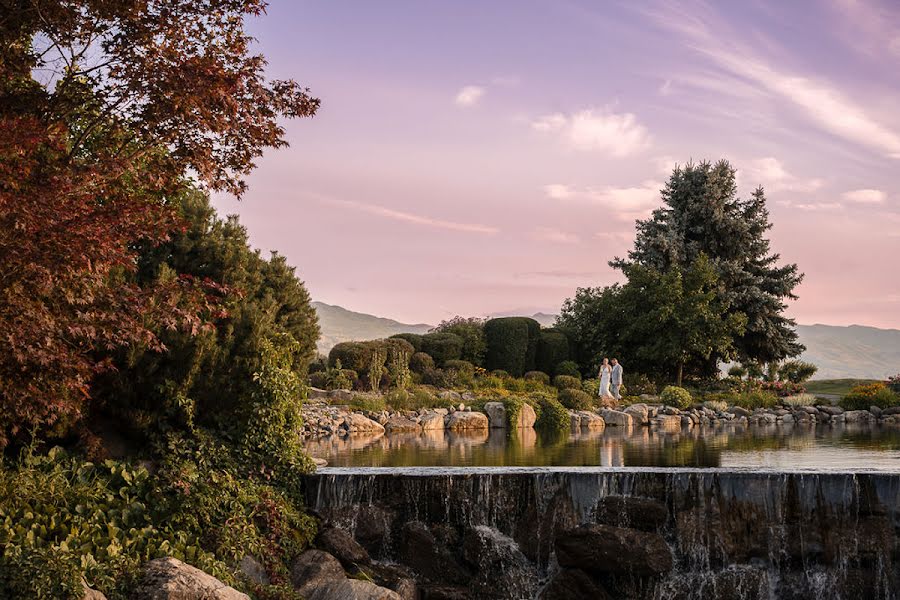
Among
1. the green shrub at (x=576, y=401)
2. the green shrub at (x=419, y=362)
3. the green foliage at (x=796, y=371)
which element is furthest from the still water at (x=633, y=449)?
the green foliage at (x=796, y=371)

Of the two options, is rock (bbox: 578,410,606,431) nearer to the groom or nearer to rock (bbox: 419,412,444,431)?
rock (bbox: 419,412,444,431)

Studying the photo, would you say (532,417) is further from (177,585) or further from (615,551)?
(177,585)

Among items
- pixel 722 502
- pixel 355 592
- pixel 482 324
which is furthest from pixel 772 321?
pixel 355 592

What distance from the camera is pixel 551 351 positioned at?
31.3 meters

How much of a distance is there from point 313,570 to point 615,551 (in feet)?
10.6

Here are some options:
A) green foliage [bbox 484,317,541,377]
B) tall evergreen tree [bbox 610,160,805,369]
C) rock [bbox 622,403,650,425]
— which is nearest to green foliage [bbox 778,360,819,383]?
tall evergreen tree [bbox 610,160,805,369]

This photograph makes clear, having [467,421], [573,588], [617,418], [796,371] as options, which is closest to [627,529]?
[573,588]

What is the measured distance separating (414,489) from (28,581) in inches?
→ 182

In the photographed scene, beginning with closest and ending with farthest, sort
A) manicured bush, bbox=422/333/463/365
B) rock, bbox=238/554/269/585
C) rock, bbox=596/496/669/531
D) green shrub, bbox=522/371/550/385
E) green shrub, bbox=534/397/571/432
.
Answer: rock, bbox=238/554/269/585 < rock, bbox=596/496/669/531 < green shrub, bbox=534/397/571/432 < green shrub, bbox=522/371/550/385 < manicured bush, bbox=422/333/463/365

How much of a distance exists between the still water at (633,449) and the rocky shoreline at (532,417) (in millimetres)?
755

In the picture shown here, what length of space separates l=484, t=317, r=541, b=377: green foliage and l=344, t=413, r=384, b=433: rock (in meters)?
12.5

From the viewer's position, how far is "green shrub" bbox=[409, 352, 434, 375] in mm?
28594

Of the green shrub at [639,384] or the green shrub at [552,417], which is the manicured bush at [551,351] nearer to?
the green shrub at [639,384]

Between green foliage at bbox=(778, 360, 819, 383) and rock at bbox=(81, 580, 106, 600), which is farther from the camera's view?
green foliage at bbox=(778, 360, 819, 383)
